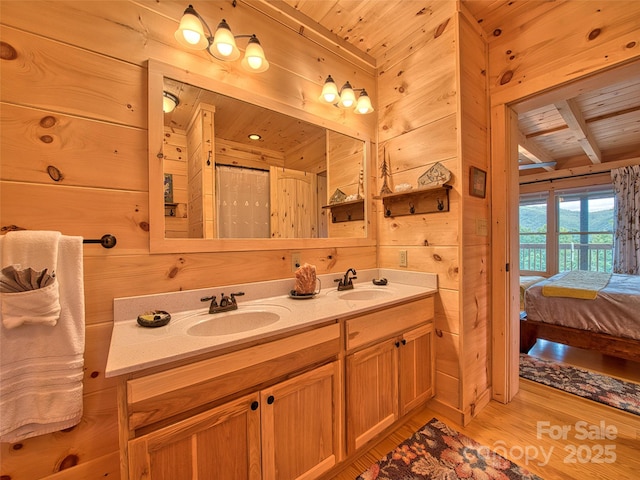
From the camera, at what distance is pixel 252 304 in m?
1.40

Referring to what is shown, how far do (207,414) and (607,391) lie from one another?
2.73 metres

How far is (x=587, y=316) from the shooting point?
2307mm

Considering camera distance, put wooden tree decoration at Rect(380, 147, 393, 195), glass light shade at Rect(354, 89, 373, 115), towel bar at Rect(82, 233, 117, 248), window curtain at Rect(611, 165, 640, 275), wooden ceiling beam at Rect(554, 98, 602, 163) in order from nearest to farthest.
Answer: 1. towel bar at Rect(82, 233, 117, 248)
2. glass light shade at Rect(354, 89, 373, 115)
3. wooden tree decoration at Rect(380, 147, 393, 195)
4. wooden ceiling beam at Rect(554, 98, 602, 163)
5. window curtain at Rect(611, 165, 640, 275)

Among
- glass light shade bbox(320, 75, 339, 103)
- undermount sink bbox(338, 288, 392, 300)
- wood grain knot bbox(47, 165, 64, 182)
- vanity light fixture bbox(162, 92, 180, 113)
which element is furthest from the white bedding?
wood grain knot bbox(47, 165, 64, 182)

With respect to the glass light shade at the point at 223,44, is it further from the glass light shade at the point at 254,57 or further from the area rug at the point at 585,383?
the area rug at the point at 585,383

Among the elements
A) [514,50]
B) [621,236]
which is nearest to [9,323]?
[514,50]

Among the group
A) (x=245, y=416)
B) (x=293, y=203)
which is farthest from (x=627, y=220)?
(x=245, y=416)

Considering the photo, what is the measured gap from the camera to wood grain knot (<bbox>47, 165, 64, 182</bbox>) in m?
1.00

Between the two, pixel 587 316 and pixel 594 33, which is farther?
pixel 587 316

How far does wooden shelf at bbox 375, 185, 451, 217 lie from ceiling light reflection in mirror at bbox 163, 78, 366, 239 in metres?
0.29

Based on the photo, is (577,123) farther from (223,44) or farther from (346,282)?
(223,44)

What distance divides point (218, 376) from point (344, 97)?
5.83ft

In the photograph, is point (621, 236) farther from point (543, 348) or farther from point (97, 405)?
point (97, 405)

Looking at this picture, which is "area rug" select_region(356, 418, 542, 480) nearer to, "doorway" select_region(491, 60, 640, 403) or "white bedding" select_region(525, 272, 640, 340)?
"doorway" select_region(491, 60, 640, 403)
